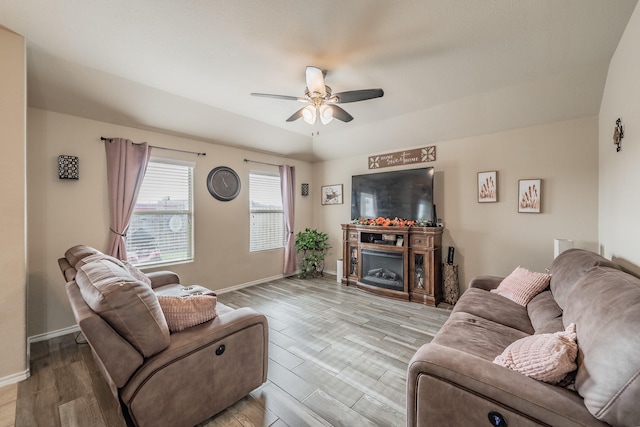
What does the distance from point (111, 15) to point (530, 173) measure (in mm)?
4688

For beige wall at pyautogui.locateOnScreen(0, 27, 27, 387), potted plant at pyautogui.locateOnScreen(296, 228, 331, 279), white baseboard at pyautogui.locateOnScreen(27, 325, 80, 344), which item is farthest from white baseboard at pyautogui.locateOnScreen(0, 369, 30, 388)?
Answer: potted plant at pyautogui.locateOnScreen(296, 228, 331, 279)

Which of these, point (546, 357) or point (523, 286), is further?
point (523, 286)

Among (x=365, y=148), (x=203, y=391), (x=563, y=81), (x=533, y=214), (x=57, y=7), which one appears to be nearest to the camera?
(x=203, y=391)

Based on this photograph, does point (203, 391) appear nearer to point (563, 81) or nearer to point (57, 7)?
point (57, 7)

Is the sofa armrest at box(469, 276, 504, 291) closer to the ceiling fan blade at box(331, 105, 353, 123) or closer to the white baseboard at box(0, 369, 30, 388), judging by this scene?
the ceiling fan blade at box(331, 105, 353, 123)

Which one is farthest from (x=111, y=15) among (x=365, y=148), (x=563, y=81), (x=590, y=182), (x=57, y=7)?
(x=590, y=182)

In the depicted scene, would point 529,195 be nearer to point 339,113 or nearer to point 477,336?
point 477,336

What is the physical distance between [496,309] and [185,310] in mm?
2422

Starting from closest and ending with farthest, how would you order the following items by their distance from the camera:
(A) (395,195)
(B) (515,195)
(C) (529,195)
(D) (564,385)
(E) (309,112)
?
(D) (564,385), (E) (309,112), (C) (529,195), (B) (515,195), (A) (395,195)

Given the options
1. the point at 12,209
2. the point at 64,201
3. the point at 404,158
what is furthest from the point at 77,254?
the point at 404,158

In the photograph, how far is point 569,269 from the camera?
6.51 ft

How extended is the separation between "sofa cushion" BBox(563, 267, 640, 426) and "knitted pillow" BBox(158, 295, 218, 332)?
1.92 metres

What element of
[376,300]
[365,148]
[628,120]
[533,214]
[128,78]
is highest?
[128,78]

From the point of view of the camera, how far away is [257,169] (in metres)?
4.88
